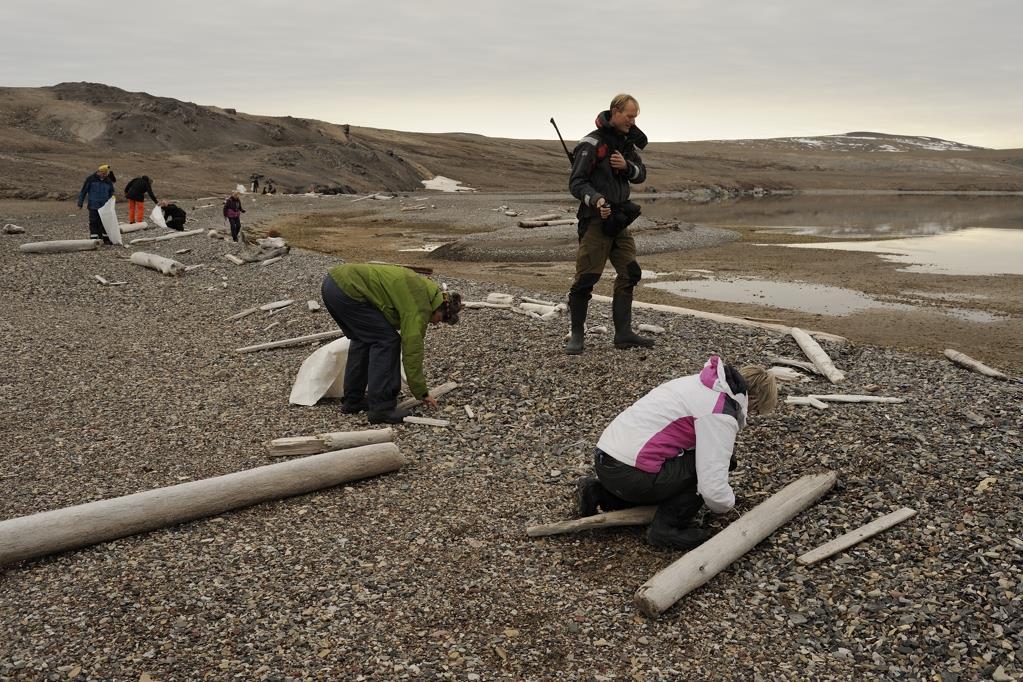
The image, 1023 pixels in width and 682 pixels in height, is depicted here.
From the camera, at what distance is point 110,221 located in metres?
22.1

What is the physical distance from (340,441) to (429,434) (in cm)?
105

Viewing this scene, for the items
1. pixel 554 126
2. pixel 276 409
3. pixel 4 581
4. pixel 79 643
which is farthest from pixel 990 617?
pixel 554 126

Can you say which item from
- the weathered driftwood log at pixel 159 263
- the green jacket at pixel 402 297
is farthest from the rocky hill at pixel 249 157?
the green jacket at pixel 402 297

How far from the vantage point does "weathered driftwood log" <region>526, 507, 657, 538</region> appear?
6.43m

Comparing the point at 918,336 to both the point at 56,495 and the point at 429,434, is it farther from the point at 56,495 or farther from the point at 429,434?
the point at 56,495

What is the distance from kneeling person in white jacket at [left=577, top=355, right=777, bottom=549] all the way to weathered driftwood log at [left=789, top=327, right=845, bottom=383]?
3.71 meters

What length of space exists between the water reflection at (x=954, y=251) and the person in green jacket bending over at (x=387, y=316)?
19232 mm

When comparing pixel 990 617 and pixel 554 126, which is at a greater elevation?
pixel 554 126

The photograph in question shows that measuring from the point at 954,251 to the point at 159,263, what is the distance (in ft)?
83.0

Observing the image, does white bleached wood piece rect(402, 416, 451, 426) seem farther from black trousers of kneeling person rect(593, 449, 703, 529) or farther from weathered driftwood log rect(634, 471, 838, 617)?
weathered driftwood log rect(634, 471, 838, 617)

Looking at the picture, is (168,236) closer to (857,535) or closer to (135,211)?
(135,211)

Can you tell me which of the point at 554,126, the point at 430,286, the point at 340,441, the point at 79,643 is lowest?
the point at 79,643

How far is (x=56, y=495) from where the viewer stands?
7309 millimetres

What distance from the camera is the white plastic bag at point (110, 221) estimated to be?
21844 millimetres
